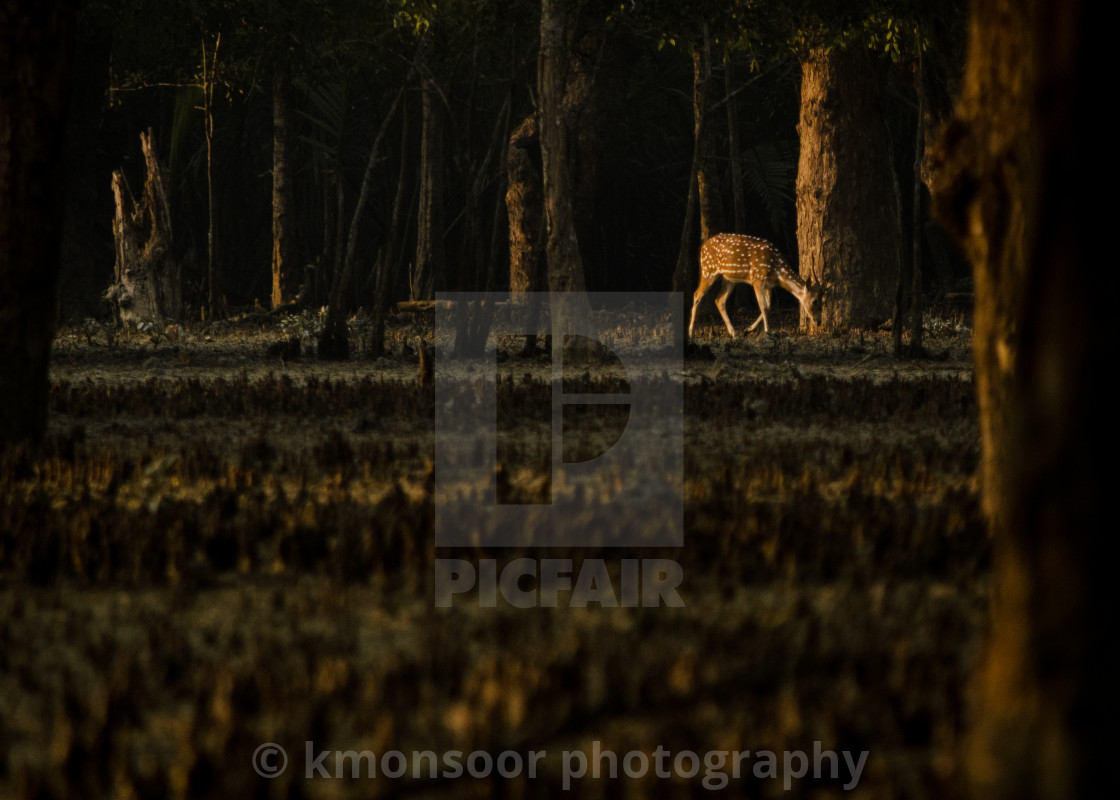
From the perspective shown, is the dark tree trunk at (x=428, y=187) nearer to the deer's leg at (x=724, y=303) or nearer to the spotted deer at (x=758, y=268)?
the deer's leg at (x=724, y=303)

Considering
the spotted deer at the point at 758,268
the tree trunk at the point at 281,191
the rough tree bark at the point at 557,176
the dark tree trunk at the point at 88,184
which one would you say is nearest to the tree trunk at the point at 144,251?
the dark tree trunk at the point at 88,184

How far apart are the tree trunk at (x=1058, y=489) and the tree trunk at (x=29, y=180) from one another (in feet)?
18.6

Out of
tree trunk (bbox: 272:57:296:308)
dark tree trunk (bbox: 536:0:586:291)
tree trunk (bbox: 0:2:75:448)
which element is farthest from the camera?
tree trunk (bbox: 272:57:296:308)

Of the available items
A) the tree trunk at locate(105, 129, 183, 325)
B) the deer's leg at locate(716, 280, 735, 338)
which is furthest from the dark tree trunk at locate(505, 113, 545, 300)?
the tree trunk at locate(105, 129, 183, 325)

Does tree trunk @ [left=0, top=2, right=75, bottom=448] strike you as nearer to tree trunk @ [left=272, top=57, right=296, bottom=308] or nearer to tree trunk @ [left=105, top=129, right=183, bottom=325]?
tree trunk @ [left=105, top=129, right=183, bottom=325]

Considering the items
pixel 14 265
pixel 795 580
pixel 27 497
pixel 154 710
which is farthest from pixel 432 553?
pixel 14 265

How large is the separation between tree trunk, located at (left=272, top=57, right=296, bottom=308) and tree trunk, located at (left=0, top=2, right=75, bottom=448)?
1829 centimetres

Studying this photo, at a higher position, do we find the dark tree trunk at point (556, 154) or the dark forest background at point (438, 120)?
the dark forest background at point (438, 120)

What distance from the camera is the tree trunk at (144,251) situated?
1962cm

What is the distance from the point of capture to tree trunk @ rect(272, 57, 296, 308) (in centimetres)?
2505

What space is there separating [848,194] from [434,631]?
689 inches

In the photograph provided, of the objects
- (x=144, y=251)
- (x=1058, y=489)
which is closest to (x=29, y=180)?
(x=1058, y=489)

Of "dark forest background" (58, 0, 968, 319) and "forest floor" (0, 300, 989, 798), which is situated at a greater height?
"dark forest background" (58, 0, 968, 319)

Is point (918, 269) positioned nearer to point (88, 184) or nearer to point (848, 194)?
point (848, 194)
